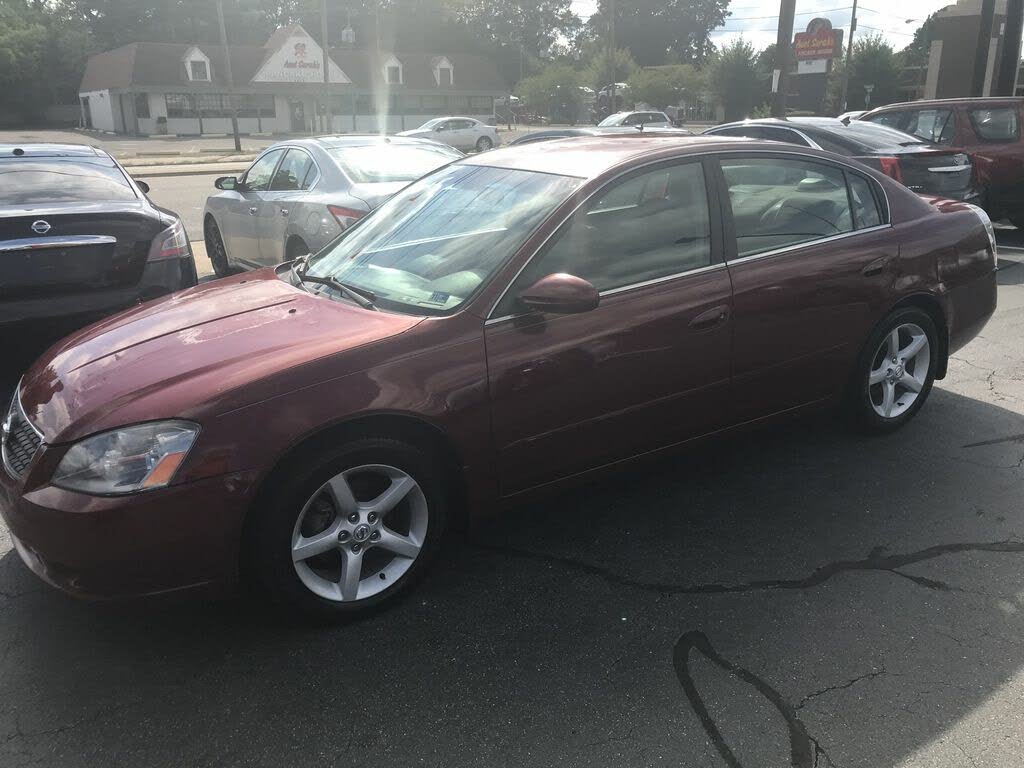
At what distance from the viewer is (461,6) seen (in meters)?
84.2

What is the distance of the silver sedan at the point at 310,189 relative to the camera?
6.72 meters

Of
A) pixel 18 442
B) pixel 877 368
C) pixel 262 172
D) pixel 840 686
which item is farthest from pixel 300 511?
pixel 262 172

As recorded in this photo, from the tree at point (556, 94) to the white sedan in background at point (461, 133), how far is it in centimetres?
3308

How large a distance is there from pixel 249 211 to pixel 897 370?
5891mm

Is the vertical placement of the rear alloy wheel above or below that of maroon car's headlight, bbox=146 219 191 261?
below

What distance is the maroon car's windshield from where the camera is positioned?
3248mm

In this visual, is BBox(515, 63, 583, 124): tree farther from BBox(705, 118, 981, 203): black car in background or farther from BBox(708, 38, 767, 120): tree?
BBox(705, 118, 981, 203): black car in background

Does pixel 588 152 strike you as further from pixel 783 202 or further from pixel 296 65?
pixel 296 65

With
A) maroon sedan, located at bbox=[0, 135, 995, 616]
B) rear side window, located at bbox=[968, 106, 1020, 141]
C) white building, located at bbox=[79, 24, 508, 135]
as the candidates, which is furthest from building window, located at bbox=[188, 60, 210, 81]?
maroon sedan, located at bbox=[0, 135, 995, 616]

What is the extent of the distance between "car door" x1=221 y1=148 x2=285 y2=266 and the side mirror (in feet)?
17.6

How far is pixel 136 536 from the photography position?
2.51 meters

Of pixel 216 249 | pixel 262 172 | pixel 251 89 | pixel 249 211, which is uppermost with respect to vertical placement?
pixel 251 89

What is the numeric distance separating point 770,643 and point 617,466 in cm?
96

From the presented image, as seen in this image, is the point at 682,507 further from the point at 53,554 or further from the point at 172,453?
the point at 53,554
